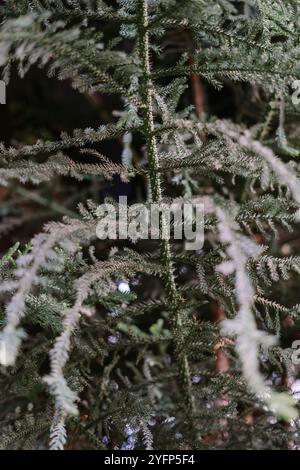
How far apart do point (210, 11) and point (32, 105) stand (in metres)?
3.93

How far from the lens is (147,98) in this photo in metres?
1.39

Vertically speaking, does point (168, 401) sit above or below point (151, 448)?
above

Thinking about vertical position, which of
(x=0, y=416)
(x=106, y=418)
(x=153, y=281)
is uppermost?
(x=153, y=281)

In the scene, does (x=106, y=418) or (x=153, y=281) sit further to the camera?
(x=153, y=281)

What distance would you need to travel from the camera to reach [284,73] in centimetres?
128

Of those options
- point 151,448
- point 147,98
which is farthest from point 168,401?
point 147,98

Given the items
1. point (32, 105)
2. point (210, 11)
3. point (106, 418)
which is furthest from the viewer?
point (32, 105)
